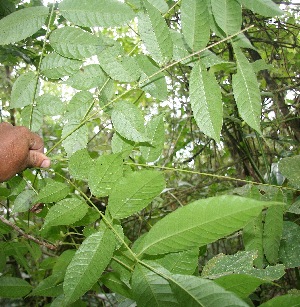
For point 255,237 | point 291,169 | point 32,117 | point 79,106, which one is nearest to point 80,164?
point 79,106

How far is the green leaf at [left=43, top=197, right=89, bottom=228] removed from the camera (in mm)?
808

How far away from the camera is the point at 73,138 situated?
1070mm

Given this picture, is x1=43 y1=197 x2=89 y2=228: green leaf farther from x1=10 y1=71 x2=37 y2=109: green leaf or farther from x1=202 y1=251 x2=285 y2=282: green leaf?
x1=10 y1=71 x2=37 y2=109: green leaf

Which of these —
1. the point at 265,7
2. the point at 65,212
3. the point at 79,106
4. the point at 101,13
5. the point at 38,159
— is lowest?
the point at 65,212

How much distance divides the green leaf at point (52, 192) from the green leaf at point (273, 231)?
0.61 m

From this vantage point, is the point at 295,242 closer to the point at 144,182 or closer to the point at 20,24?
the point at 144,182

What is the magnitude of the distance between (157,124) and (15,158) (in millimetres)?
416

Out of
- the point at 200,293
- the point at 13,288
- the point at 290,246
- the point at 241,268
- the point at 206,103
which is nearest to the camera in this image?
the point at 200,293

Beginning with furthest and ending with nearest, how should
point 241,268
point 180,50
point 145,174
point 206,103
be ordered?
point 180,50
point 206,103
point 241,268
point 145,174

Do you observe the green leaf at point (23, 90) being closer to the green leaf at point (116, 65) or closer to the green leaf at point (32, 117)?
the green leaf at point (32, 117)

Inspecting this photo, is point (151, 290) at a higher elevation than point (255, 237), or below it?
higher

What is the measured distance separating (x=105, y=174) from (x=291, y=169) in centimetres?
72

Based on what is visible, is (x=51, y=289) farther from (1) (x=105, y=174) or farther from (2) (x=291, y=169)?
(2) (x=291, y=169)

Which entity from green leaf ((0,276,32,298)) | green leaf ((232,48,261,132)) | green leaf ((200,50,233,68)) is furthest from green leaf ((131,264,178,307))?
green leaf ((0,276,32,298))
